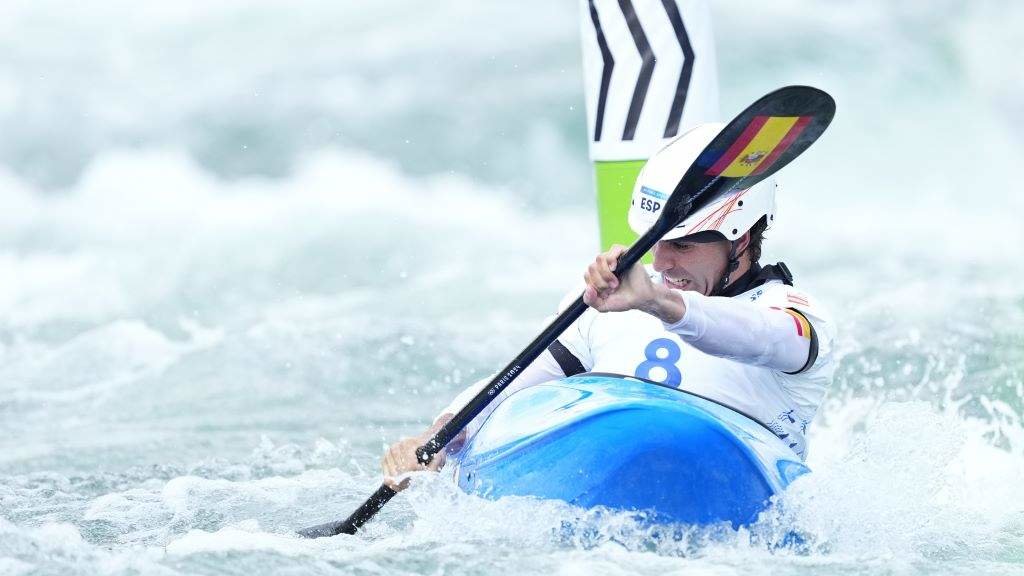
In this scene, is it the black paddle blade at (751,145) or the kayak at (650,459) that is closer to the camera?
the kayak at (650,459)

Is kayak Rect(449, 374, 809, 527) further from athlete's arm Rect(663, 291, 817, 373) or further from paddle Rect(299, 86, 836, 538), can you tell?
paddle Rect(299, 86, 836, 538)

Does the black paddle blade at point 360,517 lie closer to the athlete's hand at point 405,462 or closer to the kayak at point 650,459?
the athlete's hand at point 405,462

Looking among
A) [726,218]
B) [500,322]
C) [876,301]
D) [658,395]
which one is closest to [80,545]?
[658,395]

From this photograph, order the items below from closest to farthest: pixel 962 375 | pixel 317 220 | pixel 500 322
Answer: pixel 962 375
pixel 500 322
pixel 317 220

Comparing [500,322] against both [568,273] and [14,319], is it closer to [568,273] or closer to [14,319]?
[568,273]

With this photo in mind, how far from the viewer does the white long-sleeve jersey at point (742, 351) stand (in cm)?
304

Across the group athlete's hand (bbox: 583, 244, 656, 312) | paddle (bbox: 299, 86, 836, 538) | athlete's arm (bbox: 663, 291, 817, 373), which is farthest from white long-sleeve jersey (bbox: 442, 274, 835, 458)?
paddle (bbox: 299, 86, 836, 538)

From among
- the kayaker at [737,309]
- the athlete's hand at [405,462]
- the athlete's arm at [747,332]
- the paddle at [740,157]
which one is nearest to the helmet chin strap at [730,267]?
the kayaker at [737,309]

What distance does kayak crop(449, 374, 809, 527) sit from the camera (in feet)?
9.56

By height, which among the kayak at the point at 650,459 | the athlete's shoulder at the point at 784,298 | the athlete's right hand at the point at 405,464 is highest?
the athlete's shoulder at the point at 784,298

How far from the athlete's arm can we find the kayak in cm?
15

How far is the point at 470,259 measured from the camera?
424 inches

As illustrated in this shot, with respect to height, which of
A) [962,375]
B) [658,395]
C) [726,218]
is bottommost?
[962,375]

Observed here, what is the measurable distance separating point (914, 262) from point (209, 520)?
777cm
